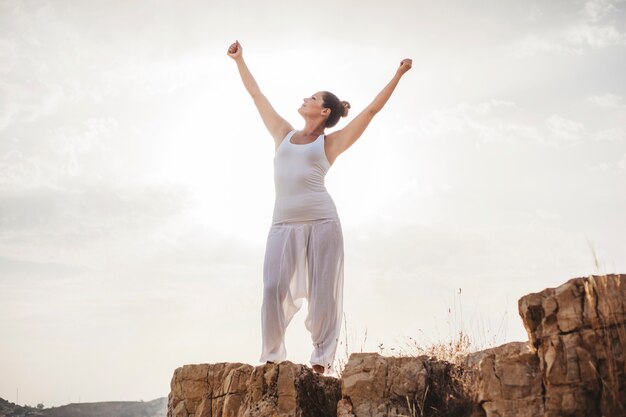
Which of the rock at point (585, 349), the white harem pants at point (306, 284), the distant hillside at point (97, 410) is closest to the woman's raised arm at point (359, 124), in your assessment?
the white harem pants at point (306, 284)

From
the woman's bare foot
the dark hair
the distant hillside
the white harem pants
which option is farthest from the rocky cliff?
the distant hillside

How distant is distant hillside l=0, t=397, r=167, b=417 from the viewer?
22.5m

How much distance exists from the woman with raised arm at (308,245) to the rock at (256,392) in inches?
14.4

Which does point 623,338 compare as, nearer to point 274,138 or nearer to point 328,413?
point 328,413

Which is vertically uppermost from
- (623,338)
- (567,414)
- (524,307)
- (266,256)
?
(266,256)

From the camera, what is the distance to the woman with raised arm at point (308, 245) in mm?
7230

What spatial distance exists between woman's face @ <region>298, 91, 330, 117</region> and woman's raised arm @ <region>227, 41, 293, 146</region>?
0.36 metres

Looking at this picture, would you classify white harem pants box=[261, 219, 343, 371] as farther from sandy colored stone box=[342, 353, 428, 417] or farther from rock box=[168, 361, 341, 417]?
sandy colored stone box=[342, 353, 428, 417]

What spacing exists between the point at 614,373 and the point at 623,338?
0.23 meters

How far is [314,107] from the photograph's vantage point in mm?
8062

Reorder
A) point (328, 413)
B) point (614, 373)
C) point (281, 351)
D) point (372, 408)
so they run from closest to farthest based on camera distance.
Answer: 1. point (614, 373)
2. point (372, 408)
3. point (328, 413)
4. point (281, 351)

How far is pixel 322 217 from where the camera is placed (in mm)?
7488

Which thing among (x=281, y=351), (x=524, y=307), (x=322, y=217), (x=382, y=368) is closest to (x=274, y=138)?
(x=322, y=217)

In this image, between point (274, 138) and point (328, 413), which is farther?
point (274, 138)
